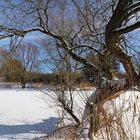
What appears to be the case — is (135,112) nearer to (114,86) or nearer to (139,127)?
(139,127)

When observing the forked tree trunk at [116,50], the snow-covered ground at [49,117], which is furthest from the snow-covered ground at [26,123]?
the forked tree trunk at [116,50]

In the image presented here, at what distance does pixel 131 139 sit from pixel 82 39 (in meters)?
10.7

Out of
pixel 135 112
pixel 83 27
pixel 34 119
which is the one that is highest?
pixel 83 27

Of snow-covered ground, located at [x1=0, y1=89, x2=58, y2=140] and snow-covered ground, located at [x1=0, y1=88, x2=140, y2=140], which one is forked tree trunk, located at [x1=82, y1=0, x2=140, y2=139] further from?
snow-covered ground, located at [x1=0, y1=89, x2=58, y2=140]

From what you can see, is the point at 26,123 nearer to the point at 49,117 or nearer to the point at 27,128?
the point at 27,128

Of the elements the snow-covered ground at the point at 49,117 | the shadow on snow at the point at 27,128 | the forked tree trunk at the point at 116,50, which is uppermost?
the forked tree trunk at the point at 116,50

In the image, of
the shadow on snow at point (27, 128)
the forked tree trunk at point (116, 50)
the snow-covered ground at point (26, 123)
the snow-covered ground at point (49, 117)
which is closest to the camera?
the snow-covered ground at point (49, 117)

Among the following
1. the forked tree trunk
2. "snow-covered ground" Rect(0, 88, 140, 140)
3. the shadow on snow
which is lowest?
the shadow on snow

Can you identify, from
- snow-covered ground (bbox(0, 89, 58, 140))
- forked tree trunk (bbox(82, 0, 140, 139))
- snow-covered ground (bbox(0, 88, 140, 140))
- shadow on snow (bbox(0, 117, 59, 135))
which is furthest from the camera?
shadow on snow (bbox(0, 117, 59, 135))

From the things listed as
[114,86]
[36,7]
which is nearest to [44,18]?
[36,7]

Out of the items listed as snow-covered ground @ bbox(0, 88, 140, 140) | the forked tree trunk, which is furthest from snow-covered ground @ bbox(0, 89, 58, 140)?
the forked tree trunk

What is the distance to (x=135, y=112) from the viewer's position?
11.6 ft

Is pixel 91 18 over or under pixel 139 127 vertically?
over

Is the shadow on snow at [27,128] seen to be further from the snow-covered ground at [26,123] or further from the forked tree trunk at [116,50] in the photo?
the forked tree trunk at [116,50]
